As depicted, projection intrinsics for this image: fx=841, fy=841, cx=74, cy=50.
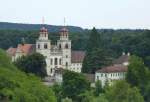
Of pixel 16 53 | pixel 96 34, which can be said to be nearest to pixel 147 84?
pixel 96 34

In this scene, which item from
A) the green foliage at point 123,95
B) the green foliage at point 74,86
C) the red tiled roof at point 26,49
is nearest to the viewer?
the green foliage at point 123,95

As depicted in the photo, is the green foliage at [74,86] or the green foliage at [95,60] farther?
the green foliage at [95,60]

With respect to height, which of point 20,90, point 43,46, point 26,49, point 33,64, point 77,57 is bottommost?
point 77,57

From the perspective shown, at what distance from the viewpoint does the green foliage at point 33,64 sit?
301 ft

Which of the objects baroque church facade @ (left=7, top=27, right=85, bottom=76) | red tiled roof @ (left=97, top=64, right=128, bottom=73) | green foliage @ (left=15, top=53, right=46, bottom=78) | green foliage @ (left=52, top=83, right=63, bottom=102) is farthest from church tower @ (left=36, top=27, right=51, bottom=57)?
green foliage @ (left=52, top=83, right=63, bottom=102)

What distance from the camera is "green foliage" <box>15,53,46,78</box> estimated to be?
301 ft

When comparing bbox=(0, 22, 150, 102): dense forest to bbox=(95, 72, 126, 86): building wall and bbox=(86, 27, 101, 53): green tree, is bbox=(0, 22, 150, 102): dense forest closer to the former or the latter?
bbox=(86, 27, 101, 53): green tree

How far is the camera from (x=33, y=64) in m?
92.8

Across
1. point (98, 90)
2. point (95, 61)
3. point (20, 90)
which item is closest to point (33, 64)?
point (95, 61)

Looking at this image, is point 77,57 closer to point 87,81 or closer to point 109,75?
point 109,75

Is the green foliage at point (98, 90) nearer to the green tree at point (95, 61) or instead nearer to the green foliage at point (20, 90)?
the green foliage at point (20, 90)

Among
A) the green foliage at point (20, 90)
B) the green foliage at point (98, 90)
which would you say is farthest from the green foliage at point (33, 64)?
the green foliage at point (20, 90)

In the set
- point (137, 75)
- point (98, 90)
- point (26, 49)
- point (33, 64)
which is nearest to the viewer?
point (98, 90)

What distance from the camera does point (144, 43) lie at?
358 feet
